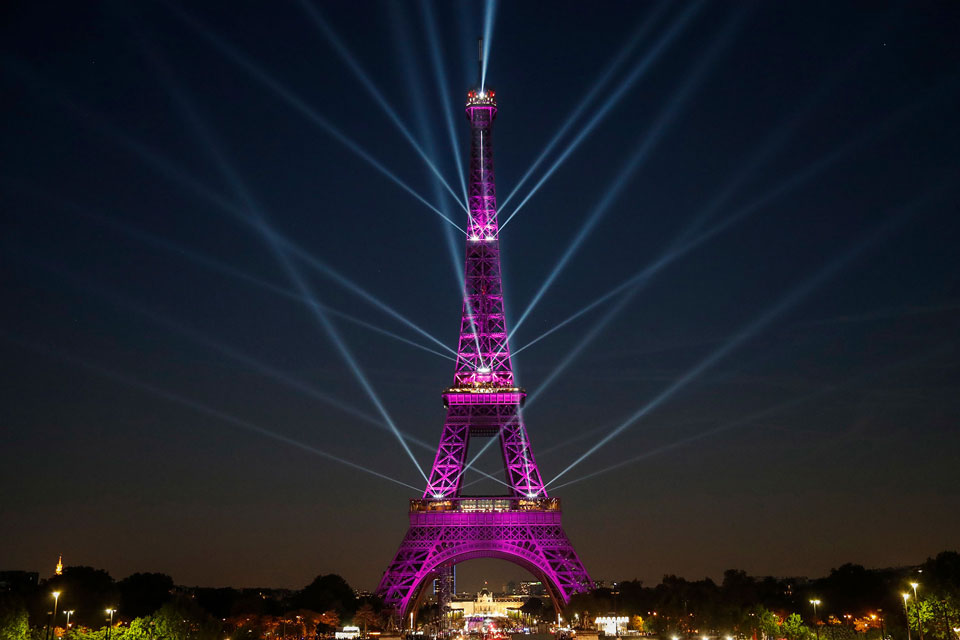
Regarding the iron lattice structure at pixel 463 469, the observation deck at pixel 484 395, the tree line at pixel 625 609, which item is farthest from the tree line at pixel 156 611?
the observation deck at pixel 484 395

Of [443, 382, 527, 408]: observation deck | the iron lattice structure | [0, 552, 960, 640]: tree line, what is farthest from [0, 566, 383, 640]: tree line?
[443, 382, 527, 408]: observation deck

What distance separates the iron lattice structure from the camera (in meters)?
93.2

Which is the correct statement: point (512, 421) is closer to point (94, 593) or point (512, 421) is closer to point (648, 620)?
point (648, 620)

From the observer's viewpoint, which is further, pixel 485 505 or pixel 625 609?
pixel 625 609

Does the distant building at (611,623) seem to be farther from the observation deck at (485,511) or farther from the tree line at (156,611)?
the tree line at (156,611)

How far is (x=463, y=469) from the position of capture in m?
98.0

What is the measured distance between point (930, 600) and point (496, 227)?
193 ft

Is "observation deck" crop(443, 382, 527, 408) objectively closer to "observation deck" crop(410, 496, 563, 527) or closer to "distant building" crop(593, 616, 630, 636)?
"observation deck" crop(410, 496, 563, 527)

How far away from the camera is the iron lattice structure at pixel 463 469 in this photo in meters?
93.2

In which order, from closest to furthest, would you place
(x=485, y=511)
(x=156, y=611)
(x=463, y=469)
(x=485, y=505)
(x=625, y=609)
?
(x=156, y=611), (x=485, y=511), (x=485, y=505), (x=463, y=469), (x=625, y=609)

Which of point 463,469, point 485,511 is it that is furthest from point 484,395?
point 485,511

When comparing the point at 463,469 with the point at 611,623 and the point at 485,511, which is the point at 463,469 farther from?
the point at 611,623

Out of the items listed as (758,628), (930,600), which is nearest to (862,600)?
(758,628)

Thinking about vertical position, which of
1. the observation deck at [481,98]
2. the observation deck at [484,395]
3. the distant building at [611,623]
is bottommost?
the distant building at [611,623]
